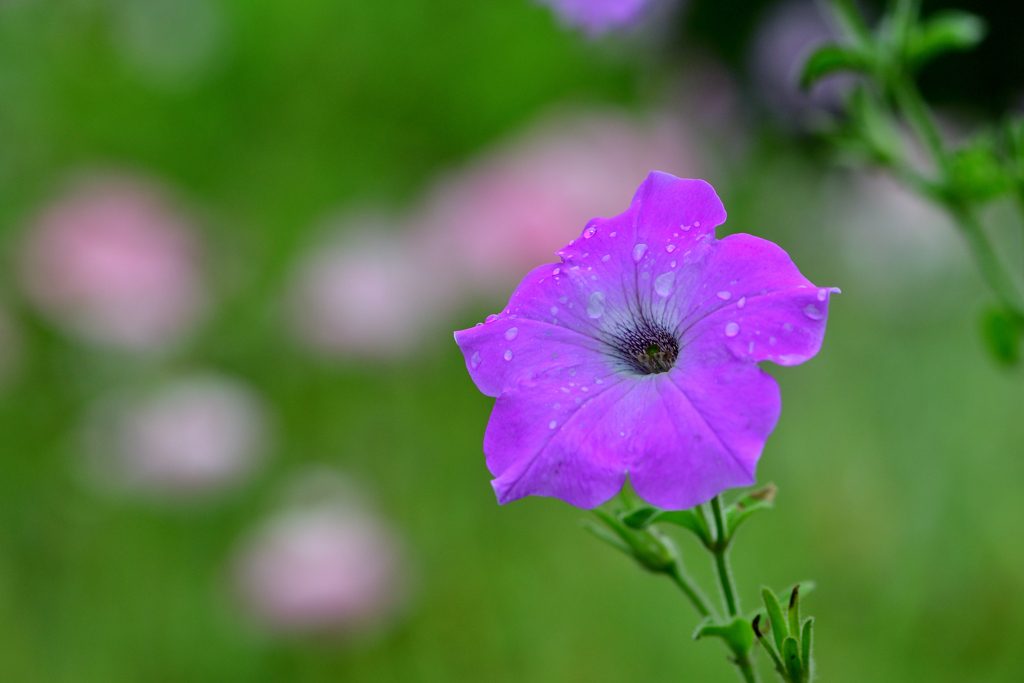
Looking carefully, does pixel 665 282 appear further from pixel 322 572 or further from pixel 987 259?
pixel 322 572

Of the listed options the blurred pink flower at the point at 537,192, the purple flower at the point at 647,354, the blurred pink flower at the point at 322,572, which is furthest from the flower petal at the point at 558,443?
the blurred pink flower at the point at 537,192

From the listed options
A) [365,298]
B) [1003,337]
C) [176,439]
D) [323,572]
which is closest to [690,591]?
[1003,337]

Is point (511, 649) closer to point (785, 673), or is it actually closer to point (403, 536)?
point (403, 536)

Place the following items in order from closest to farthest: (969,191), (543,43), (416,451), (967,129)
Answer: (969,191) < (416,451) < (967,129) < (543,43)

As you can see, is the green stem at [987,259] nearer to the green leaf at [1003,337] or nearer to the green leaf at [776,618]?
the green leaf at [1003,337]

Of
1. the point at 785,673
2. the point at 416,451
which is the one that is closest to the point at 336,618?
the point at 416,451
